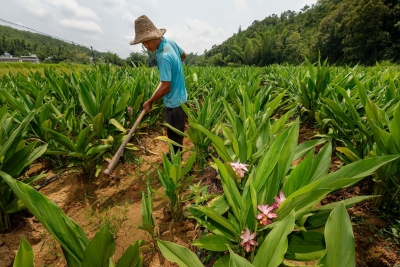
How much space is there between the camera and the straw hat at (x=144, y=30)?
6.92ft

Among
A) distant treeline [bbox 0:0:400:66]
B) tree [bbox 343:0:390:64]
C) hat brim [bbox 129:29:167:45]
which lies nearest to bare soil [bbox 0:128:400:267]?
hat brim [bbox 129:29:167:45]

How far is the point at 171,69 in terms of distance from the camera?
2.33 metres

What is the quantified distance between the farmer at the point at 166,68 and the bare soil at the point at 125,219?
0.62 metres

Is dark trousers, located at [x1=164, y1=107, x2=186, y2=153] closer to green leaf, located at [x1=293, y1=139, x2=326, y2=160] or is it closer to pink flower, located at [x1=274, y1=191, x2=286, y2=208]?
green leaf, located at [x1=293, y1=139, x2=326, y2=160]

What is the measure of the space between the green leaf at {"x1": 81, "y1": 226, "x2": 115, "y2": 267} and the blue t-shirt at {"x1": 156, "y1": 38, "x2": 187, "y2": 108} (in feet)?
5.20

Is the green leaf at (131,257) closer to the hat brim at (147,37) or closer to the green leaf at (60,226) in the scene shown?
the green leaf at (60,226)

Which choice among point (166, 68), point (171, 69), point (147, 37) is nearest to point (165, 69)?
point (166, 68)

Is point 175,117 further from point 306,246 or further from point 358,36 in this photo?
point 358,36

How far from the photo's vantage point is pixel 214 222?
3.08 ft

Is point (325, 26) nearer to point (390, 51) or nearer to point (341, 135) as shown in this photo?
point (390, 51)

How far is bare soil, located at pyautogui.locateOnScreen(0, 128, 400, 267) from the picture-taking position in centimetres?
111

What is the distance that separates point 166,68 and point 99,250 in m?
1.82

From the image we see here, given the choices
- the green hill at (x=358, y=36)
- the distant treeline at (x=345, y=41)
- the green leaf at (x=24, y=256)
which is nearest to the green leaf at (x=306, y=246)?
the green leaf at (x=24, y=256)

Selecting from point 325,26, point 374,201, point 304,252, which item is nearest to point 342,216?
point 304,252
